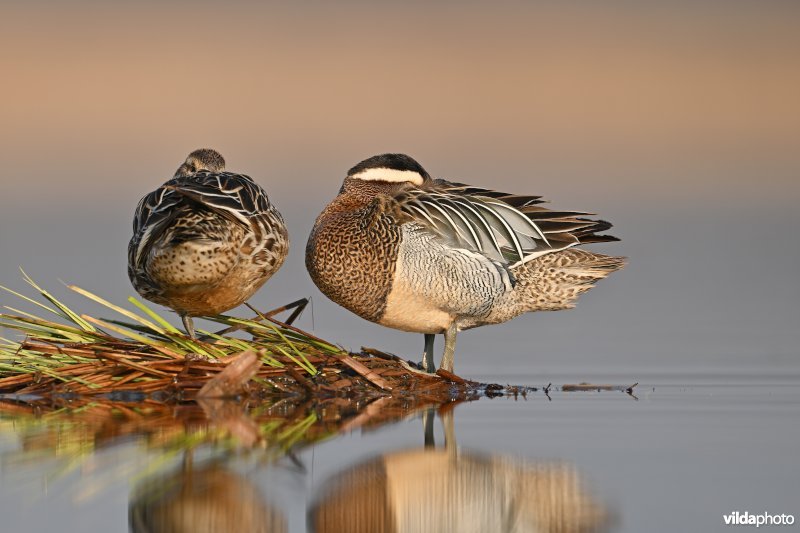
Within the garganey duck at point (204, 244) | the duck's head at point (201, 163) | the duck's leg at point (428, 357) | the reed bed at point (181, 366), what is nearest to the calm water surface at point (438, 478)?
the reed bed at point (181, 366)

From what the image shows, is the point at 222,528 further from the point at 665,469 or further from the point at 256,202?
the point at 256,202

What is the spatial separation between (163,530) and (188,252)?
2.58 m

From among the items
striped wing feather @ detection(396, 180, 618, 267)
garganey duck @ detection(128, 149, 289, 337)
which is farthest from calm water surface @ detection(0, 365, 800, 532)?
striped wing feather @ detection(396, 180, 618, 267)

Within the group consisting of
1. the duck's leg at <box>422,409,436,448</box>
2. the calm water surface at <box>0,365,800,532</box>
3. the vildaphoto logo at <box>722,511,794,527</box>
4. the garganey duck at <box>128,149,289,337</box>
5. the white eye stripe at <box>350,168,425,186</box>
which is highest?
the white eye stripe at <box>350,168,425,186</box>

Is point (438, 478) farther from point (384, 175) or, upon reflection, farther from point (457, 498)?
point (384, 175)

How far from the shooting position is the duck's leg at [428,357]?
25.7 ft

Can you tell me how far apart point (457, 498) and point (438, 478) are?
0.22 meters

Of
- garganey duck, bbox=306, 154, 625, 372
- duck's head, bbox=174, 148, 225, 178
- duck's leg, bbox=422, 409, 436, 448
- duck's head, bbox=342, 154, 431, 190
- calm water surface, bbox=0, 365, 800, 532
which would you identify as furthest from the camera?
duck's head, bbox=342, 154, 431, 190

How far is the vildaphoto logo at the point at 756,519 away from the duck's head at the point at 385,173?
4.15m

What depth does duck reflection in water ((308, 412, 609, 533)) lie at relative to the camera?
454 centimetres

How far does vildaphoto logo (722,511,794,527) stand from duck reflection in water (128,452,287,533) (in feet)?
4.61

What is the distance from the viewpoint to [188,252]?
264 inches

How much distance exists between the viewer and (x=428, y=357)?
794 cm

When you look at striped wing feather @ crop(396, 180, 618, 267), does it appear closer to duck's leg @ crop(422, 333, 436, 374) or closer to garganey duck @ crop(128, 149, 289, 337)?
duck's leg @ crop(422, 333, 436, 374)
